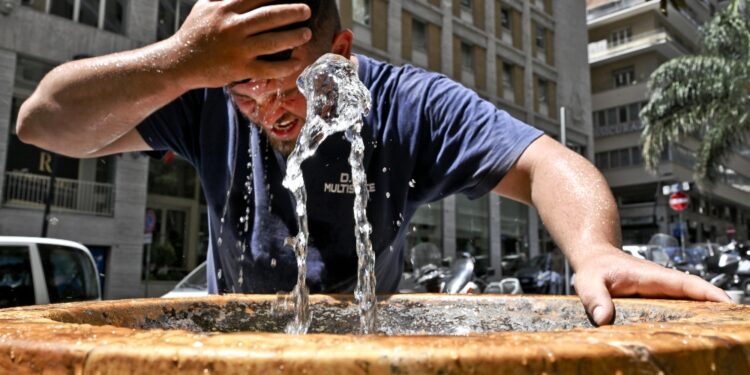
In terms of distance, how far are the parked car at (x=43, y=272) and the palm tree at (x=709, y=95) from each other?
49.0ft

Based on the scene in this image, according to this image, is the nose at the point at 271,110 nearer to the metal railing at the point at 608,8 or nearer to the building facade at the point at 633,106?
the building facade at the point at 633,106

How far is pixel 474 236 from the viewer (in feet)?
75.8

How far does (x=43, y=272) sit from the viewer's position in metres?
6.19

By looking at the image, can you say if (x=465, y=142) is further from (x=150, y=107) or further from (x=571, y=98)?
(x=571, y=98)

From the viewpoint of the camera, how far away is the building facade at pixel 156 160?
1365 cm

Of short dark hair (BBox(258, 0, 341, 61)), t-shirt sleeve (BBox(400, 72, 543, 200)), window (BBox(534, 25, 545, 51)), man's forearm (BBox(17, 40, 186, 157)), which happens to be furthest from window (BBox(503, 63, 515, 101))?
man's forearm (BBox(17, 40, 186, 157))

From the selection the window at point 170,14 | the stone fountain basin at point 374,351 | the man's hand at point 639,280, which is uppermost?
the window at point 170,14

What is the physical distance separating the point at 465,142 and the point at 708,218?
4202 cm

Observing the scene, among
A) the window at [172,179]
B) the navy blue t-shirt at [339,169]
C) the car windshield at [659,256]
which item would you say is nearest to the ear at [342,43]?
the navy blue t-shirt at [339,169]

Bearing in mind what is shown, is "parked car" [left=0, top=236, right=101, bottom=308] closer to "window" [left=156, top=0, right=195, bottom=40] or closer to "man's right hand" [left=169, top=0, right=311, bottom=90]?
"man's right hand" [left=169, top=0, right=311, bottom=90]

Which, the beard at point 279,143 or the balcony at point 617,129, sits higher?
the balcony at point 617,129

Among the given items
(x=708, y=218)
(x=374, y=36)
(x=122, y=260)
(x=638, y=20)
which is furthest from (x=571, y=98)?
(x=122, y=260)

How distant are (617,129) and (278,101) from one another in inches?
1404

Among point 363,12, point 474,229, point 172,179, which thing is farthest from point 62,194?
point 474,229
